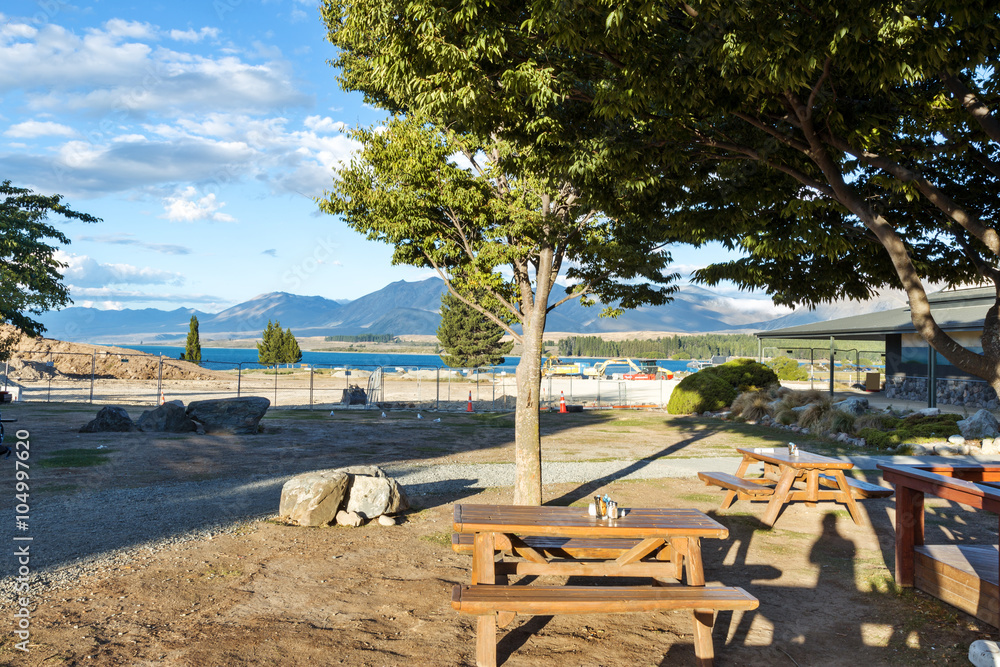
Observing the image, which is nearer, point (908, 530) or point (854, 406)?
point (908, 530)

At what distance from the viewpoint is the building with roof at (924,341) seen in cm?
2019

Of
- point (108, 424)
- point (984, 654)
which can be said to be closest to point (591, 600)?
point (984, 654)

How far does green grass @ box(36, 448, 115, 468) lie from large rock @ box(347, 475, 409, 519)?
20.4 ft

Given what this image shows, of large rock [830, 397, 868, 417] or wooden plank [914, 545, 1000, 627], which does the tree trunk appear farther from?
large rock [830, 397, 868, 417]

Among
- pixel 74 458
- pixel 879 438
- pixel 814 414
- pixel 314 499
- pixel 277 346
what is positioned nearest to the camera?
pixel 314 499

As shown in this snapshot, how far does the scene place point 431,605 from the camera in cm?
488

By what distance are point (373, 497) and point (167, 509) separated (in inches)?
109

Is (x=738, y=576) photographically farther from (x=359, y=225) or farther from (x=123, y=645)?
(x=359, y=225)

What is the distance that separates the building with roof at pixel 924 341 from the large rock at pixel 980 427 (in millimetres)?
5037

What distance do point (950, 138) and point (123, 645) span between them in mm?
8130

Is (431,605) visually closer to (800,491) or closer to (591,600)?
(591,600)

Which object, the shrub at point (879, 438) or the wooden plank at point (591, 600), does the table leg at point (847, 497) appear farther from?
the shrub at point (879, 438)

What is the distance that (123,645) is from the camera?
3.99 metres

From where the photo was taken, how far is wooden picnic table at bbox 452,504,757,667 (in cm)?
379
